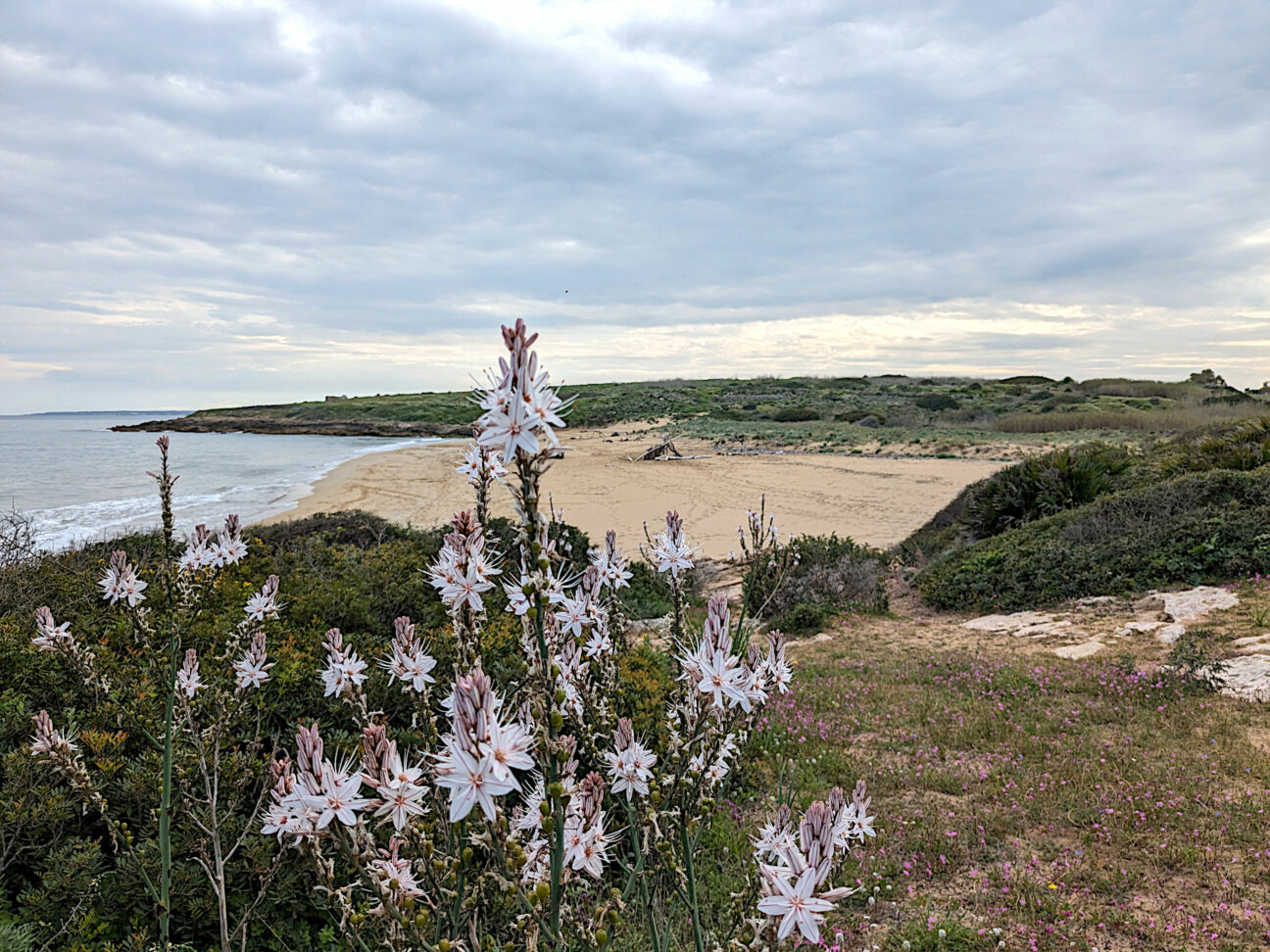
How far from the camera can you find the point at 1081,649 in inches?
307

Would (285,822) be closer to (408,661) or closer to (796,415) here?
(408,661)

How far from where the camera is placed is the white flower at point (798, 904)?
4.57 feet

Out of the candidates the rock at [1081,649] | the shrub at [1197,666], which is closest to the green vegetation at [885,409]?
the rock at [1081,649]

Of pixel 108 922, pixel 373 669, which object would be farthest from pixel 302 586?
pixel 108 922

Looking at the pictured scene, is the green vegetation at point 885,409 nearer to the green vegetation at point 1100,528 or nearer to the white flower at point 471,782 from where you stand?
the green vegetation at point 1100,528

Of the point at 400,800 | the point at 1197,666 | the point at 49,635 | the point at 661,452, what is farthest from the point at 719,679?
the point at 661,452

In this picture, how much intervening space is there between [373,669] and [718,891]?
102 inches

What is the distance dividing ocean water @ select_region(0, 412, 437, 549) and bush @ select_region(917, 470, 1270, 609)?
1076cm

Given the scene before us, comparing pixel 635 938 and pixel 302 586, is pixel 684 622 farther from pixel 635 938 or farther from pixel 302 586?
pixel 302 586

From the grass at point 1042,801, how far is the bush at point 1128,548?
8.47 feet

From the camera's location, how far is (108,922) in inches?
117

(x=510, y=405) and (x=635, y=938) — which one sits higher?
(x=510, y=405)

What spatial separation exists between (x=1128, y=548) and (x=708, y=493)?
1188 cm

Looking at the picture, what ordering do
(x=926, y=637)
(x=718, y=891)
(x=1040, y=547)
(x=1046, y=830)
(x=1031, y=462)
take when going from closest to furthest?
(x=718, y=891) < (x=1046, y=830) < (x=926, y=637) < (x=1040, y=547) < (x=1031, y=462)
